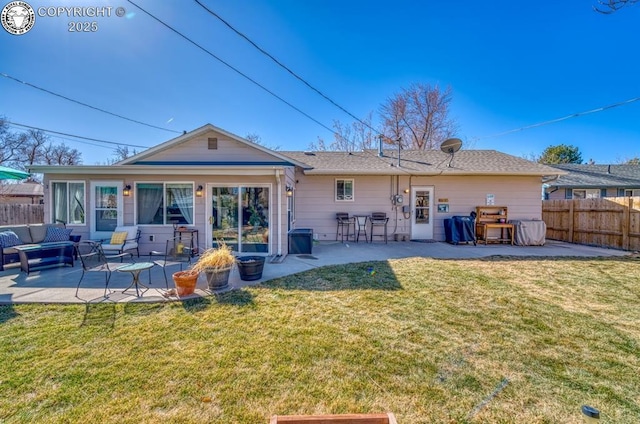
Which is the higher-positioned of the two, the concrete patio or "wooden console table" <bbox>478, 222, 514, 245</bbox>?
"wooden console table" <bbox>478, 222, 514, 245</bbox>

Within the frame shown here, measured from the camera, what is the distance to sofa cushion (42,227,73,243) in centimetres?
657

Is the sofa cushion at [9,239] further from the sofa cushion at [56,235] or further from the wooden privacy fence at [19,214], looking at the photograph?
the wooden privacy fence at [19,214]

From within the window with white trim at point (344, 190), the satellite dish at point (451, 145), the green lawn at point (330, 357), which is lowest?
the green lawn at point (330, 357)

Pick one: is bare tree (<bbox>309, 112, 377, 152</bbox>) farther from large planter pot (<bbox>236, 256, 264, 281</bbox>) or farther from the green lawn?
the green lawn

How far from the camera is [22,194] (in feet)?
82.5

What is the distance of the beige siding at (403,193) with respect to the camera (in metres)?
10.4

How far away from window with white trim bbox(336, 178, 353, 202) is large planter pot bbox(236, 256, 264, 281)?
18.8 feet

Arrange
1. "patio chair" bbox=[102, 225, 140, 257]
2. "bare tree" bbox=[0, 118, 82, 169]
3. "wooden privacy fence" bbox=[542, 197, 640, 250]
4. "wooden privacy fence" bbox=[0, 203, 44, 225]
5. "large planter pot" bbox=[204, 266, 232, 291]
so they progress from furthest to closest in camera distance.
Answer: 1. "bare tree" bbox=[0, 118, 82, 169]
2. "wooden privacy fence" bbox=[0, 203, 44, 225]
3. "wooden privacy fence" bbox=[542, 197, 640, 250]
4. "patio chair" bbox=[102, 225, 140, 257]
5. "large planter pot" bbox=[204, 266, 232, 291]

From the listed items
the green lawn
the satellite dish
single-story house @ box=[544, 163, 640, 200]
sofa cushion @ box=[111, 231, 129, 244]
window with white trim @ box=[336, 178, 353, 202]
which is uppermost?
the satellite dish

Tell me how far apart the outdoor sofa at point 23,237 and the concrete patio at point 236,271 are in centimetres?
31

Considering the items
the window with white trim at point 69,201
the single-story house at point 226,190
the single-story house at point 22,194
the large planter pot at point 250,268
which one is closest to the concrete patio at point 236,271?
the large planter pot at point 250,268

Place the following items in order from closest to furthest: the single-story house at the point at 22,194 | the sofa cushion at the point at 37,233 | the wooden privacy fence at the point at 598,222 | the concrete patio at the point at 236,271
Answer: the concrete patio at the point at 236,271, the sofa cushion at the point at 37,233, the wooden privacy fence at the point at 598,222, the single-story house at the point at 22,194

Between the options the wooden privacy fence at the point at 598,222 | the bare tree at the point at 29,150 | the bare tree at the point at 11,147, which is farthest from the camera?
the bare tree at the point at 29,150

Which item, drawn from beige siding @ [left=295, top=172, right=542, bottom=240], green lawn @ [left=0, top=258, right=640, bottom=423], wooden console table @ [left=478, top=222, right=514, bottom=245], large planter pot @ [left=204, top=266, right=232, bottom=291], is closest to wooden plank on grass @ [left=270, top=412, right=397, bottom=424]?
green lawn @ [left=0, top=258, right=640, bottom=423]
